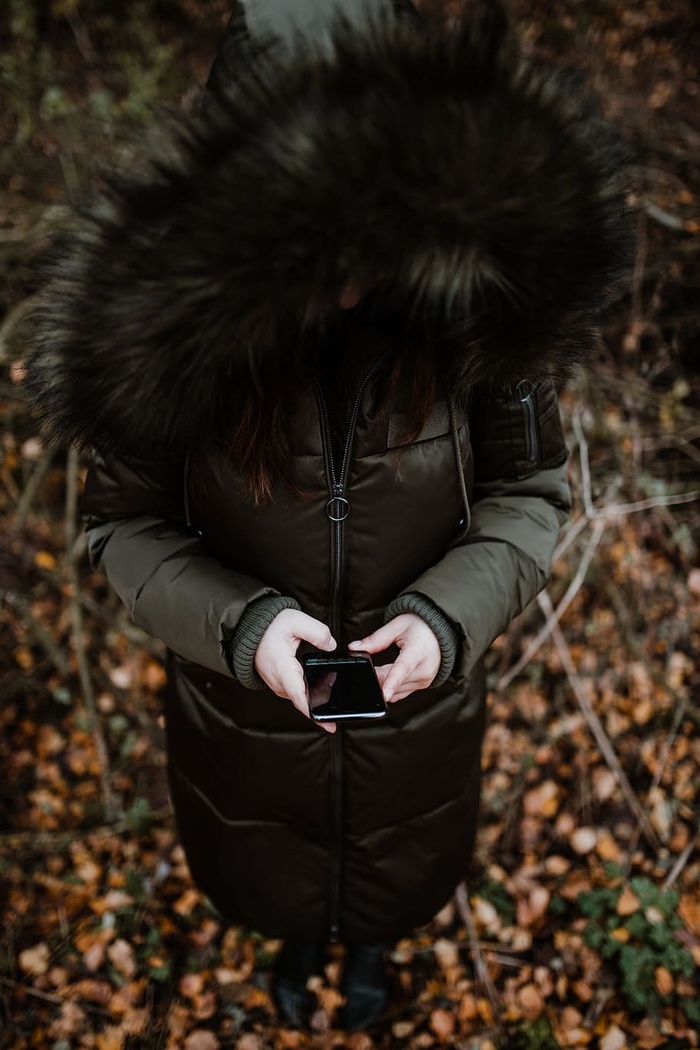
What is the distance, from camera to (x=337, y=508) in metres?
1.38

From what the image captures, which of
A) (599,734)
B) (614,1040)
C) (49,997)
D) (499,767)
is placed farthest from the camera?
(499,767)

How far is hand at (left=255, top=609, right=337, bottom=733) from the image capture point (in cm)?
132

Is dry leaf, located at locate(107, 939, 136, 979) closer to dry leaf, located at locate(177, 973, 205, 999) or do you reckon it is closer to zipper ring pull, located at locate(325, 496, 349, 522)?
dry leaf, located at locate(177, 973, 205, 999)

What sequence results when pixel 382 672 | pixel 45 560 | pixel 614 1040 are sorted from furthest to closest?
pixel 45 560, pixel 614 1040, pixel 382 672

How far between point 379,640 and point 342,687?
0.42ft

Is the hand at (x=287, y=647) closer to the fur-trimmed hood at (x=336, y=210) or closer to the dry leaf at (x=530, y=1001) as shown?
the fur-trimmed hood at (x=336, y=210)

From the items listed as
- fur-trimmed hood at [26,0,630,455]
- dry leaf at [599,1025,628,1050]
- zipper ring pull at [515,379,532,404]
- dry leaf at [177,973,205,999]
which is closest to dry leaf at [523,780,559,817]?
dry leaf at [599,1025,628,1050]

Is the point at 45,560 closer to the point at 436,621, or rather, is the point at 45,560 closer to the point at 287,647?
the point at 287,647

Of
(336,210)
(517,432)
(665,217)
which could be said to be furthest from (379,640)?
(665,217)

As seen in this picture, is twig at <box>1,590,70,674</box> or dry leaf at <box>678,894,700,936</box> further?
twig at <box>1,590,70,674</box>

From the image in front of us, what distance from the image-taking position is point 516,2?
17.1 ft

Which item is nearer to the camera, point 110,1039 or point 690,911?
point 110,1039

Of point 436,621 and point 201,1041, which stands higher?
point 436,621

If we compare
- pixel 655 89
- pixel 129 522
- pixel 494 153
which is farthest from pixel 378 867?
pixel 655 89
